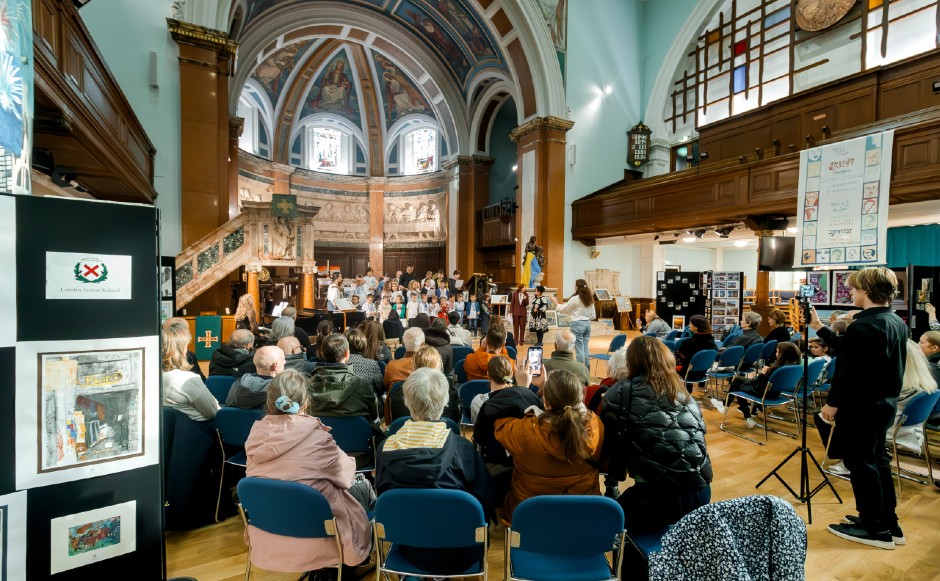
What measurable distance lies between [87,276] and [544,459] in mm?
1895

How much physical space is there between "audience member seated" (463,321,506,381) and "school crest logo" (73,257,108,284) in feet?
9.31

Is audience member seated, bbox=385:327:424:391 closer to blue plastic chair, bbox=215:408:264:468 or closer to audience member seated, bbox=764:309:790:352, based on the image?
blue plastic chair, bbox=215:408:264:468

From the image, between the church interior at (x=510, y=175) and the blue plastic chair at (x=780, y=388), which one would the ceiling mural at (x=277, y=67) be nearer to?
the church interior at (x=510, y=175)

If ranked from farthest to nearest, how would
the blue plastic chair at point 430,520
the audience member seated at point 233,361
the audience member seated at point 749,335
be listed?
the audience member seated at point 749,335, the audience member seated at point 233,361, the blue plastic chair at point 430,520

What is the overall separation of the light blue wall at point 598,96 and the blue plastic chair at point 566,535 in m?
11.7

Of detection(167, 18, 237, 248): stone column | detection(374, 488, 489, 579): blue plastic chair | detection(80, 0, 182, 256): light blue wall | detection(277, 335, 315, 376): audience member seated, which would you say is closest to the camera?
detection(374, 488, 489, 579): blue plastic chair

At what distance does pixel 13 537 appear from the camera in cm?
140

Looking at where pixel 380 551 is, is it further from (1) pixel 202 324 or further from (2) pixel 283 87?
(2) pixel 283 87

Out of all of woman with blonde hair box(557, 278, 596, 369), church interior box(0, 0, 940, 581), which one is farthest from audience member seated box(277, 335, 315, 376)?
woman with blonde hair box(557, 278, 596, 369)

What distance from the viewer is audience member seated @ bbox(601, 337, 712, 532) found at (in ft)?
6.86

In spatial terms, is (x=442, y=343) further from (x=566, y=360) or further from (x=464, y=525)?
(x=464, y=525)

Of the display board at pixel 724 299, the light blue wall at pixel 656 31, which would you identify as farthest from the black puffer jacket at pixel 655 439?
the light blue wall at pixel 656 31

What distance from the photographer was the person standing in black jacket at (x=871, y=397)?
2654 mm

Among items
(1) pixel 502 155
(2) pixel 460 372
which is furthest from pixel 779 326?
(1) pixel 502 155
